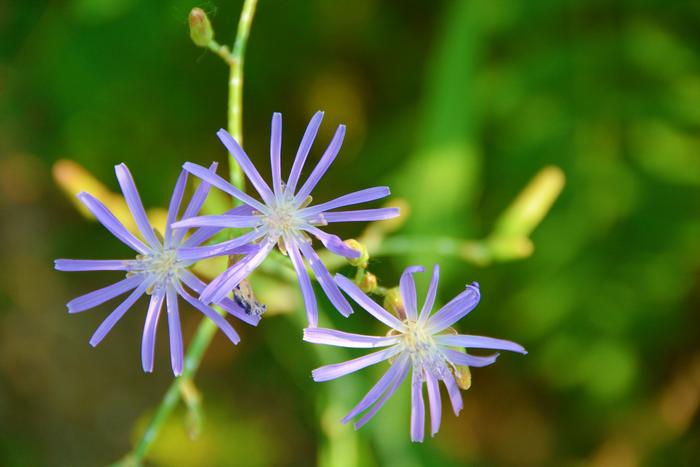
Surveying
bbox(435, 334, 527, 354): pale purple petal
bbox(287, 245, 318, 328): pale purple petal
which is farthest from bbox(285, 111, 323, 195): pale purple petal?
bbox(435, 334, 527, 354): pale purple petal

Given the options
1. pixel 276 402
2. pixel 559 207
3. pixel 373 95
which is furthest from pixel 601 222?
pixel 276 402

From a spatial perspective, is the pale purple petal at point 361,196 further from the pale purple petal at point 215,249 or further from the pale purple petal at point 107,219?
the pale purple petal at point 107,219

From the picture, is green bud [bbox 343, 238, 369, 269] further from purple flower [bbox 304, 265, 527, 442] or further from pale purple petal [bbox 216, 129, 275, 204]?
pale purple petal [bbox 216, 129, 275, 204]

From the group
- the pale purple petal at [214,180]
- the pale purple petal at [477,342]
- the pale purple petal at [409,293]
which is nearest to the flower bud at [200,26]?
the pale purple petal at [214,180]

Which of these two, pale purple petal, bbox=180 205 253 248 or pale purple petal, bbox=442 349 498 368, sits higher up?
pale purple petal, bbox=180 205 253 248

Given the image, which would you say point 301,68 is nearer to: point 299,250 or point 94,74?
point 94,74

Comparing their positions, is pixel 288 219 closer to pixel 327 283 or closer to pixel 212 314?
pixel 327 283

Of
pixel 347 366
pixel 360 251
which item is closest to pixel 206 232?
pixel 360 251
